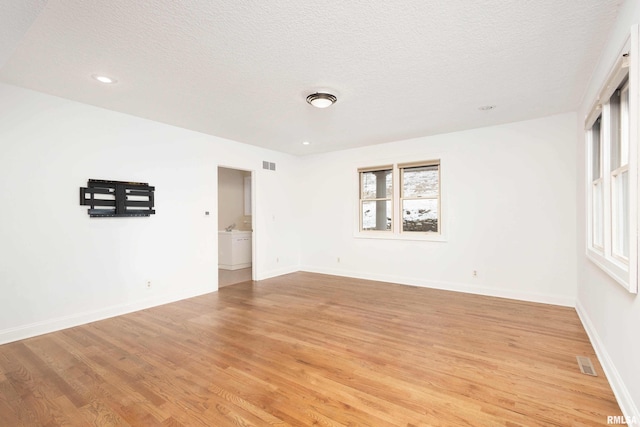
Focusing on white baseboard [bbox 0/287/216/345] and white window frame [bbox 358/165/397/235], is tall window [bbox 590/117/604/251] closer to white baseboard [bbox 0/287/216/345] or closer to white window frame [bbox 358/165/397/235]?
white window frame [bbox 358/165/397/235]

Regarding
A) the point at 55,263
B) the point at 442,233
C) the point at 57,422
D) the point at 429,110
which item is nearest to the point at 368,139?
the point at 429,110

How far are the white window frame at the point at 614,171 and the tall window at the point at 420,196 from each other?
2339mm

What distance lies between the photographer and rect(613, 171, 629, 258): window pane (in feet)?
7.79

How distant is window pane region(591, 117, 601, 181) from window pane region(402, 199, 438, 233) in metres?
2.44

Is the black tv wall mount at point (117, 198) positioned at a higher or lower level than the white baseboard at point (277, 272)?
higher

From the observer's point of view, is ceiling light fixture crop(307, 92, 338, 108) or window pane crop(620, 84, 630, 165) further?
ceiling light fixture crop(307, 92, 338, 108)

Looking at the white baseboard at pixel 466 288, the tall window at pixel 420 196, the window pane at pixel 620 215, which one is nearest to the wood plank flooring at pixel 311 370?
the white baseboard at pixel 466 288

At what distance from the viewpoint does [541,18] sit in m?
2.19

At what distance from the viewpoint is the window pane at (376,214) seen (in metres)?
6.24

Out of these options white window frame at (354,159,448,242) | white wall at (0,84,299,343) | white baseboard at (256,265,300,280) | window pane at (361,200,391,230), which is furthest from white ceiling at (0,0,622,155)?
white baseboard at (256,265,300,280)

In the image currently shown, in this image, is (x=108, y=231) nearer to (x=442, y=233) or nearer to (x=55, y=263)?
(x=55, y=263)

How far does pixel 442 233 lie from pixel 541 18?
370cm

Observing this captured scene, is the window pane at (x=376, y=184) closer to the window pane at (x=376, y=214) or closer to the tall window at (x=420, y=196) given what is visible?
the window pane at (x=376, y=214)

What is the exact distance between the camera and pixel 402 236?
19.2ft
